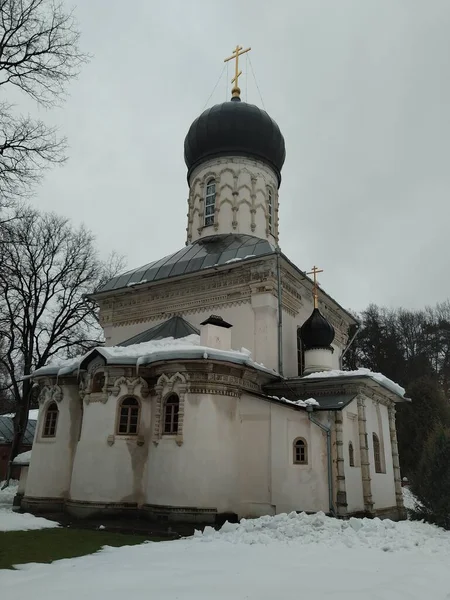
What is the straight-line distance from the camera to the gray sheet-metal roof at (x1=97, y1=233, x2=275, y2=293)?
14.2 meters

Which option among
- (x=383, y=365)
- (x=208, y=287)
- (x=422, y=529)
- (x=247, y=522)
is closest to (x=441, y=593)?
(x=247, y=522)

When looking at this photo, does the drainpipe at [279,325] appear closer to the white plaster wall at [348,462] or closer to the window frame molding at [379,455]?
the white plaster wall at [348,462]

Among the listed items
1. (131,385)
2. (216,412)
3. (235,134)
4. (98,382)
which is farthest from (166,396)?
(235,134)

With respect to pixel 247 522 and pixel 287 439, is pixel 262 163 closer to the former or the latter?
pixel 287 439

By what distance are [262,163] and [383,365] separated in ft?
59.0

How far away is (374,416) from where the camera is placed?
43.8 feet

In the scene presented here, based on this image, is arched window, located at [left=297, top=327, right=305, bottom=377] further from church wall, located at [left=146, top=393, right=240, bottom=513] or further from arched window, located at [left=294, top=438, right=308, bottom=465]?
church wall, located at [left=146, top=393, right=240, bottom=513]

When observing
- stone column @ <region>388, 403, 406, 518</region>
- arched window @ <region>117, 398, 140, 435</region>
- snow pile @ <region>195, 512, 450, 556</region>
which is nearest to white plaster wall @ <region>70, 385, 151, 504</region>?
arched window @ <region>117, 398, 140, 435</region>

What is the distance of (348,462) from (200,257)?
7.10m

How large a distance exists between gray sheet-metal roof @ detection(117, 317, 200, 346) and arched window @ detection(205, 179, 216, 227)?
4.99 meters

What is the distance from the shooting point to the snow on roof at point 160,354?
35.3 ft

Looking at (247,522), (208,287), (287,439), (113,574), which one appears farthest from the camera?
(208,287)

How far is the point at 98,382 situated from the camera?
38.1ft

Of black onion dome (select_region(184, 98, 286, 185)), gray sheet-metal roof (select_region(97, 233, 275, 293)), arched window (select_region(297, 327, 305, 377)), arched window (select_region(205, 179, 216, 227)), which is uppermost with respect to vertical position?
black onion dome (select_region(184, 98, 286, 185))
